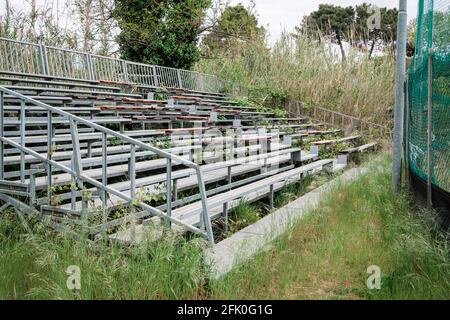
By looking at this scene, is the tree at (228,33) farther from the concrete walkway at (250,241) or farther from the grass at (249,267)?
the grass at (249,267)

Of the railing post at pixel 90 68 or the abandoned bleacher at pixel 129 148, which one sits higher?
the railing post at pixel 90 68

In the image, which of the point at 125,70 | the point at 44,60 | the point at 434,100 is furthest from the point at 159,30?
the point at 434,100

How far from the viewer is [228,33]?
24016 mm

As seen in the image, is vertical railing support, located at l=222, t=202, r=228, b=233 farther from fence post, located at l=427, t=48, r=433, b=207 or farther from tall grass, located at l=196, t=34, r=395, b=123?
tall grass, located at l=196, t=34, r=395, b=123

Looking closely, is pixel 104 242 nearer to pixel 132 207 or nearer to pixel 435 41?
pixel 132 207

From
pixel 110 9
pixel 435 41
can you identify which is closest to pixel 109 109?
pixel 435 41

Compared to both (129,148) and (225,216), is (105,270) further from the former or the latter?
(129,148)

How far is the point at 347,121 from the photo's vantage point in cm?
Answer: 1933

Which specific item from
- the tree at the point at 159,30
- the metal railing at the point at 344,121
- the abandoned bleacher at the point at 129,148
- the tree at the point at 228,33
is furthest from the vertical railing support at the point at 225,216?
the tree at the point at 228,33

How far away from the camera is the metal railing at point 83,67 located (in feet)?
40.5

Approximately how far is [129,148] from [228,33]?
54.8ft

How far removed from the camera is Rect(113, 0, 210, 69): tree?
19.4 meters

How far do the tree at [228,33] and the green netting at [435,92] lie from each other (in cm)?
1724
